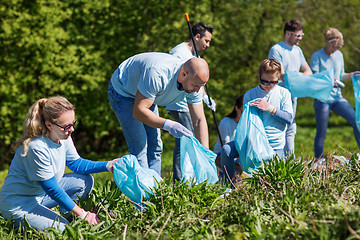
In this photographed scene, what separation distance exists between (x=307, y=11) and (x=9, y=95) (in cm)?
787

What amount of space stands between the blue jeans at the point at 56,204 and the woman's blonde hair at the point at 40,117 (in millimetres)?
454

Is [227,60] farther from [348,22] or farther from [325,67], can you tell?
[325,67]

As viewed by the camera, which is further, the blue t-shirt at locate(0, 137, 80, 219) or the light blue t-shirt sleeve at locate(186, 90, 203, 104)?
the light blue t-shirt sleeve at locate(186, 90, 203, 104)

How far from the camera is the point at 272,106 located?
3.99 meters

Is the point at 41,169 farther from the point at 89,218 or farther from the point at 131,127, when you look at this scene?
the point at 131,127

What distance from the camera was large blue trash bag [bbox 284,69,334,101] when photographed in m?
5.04

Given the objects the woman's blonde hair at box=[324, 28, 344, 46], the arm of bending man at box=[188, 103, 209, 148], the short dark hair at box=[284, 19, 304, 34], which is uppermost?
the short dark hair at box=[284, 19, 304, 34]

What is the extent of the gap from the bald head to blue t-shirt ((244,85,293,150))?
1.11m

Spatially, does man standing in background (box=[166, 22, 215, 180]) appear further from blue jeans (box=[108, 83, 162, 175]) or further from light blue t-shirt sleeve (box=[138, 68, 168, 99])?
light blue t-shirt sleeve (box=[138, 68, 168, 99])

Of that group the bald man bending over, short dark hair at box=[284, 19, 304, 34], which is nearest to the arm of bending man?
the bald man bending over

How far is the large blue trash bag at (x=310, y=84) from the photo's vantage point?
16.5ft

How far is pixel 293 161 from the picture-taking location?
3.39m

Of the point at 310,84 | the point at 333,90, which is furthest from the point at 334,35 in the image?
the point at 310,84

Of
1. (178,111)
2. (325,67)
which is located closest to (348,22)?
(325,67)
